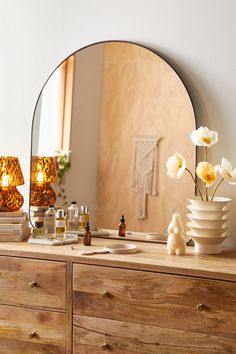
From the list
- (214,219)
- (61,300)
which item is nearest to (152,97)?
(214,219)

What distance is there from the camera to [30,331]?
2.35m

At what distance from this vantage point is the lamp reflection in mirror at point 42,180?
274 centimetres

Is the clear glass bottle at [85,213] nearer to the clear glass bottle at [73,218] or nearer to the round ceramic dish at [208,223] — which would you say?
the clear glass bottle at [73,218]

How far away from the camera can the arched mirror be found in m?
2.52

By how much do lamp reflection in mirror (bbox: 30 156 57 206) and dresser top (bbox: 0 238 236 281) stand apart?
0.33 metres

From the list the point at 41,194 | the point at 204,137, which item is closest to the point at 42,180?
the point at 41,194

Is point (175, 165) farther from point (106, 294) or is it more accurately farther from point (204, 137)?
point (106, 294)

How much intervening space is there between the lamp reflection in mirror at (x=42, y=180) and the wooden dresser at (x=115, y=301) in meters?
0.35

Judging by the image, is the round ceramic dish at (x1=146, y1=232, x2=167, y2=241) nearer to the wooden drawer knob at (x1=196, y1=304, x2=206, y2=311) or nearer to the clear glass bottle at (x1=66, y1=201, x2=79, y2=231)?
the clear glass bottle at (x1=66, y1=201, x2=79, y2=231)

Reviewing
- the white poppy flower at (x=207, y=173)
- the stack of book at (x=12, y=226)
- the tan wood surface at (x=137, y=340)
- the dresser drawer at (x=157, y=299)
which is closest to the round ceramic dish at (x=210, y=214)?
the white poppy flower at (x=207, y=173)

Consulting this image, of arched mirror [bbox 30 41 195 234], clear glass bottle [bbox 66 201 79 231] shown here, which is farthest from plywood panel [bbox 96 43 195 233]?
clear glass bottle [bbox 66 201 79 231]

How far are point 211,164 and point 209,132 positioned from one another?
18 centimetres

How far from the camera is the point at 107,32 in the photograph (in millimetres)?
2643

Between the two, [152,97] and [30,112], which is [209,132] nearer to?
[152,97]
